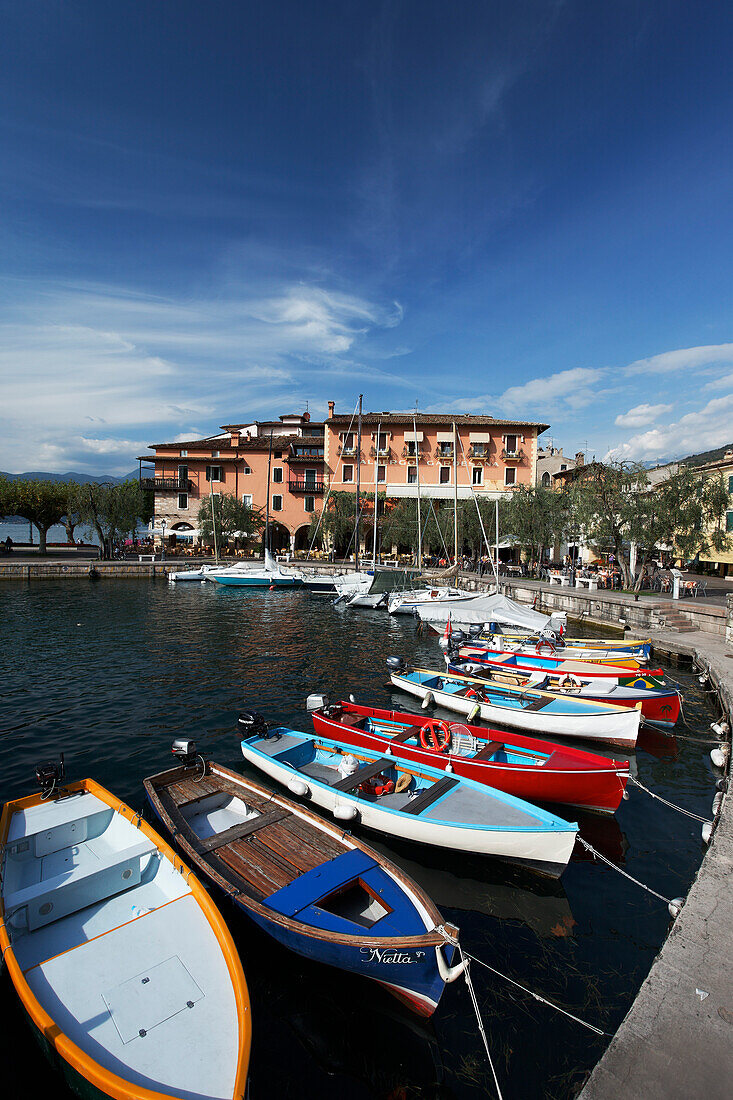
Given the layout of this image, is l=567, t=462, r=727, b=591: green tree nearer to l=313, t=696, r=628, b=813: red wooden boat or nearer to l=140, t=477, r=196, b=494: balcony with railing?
l=313, t=696, r=628, b=813: red wooden boat

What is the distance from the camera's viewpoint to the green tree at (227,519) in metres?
53.6

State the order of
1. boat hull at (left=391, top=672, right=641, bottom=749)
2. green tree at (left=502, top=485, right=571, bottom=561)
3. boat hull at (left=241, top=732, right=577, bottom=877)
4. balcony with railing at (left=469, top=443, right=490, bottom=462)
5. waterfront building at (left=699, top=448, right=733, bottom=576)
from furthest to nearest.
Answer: balcony with railing at (left=469, top=443, right=490, bottom=462) → green tree at (left=502, top=485, right=571, bottom=561) → waterfront building at (left=699, top=448, right=733, bottom=576) → boat hull at (left=391, top=672, right=641, bottom=749) → boat hull at (left=241, top=732, right=577, bottom=877)

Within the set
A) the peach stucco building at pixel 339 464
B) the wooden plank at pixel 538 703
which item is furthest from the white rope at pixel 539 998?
the peach stucco building at pixel 339 464

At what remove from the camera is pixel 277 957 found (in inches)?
240

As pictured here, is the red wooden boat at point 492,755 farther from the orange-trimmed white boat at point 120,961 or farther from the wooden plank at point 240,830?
the orange-trimmed white boat at point 120,961

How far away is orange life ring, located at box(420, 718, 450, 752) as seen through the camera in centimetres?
980

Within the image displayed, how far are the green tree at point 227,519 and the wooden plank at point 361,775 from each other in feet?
152

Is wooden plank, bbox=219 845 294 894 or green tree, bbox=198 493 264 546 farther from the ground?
green tree, bbox=198 493 264 546

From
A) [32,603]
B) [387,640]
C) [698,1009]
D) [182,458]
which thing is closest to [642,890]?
[698,1009]

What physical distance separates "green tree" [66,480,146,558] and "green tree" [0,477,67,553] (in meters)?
4.19

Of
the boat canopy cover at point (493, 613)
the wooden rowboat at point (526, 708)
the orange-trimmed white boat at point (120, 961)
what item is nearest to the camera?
the orange-trimmed white boat at point (120, 961)

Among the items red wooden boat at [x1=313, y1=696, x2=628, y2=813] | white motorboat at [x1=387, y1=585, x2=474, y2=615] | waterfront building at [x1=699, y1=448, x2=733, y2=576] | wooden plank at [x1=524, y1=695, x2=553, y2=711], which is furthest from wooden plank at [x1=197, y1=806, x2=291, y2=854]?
waterfront building at [x1=699, y1=448, x2=733, y2=576]

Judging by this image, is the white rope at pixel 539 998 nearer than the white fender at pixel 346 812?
Yes

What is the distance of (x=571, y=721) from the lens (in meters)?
11.7
